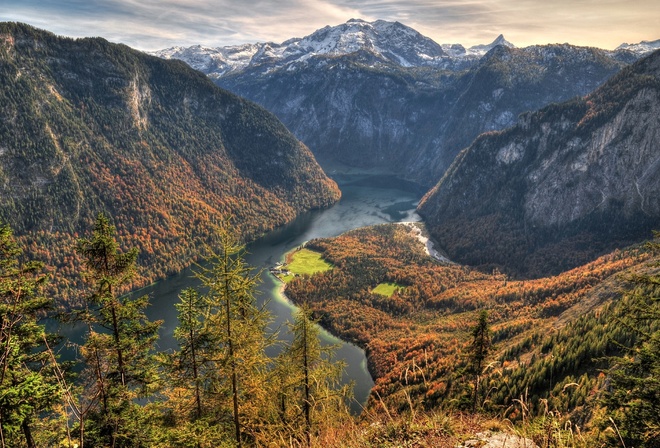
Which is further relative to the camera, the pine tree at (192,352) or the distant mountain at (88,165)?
the distant mountain at (88,165)

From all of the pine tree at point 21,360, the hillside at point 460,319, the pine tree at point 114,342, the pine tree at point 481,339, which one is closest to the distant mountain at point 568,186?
the hillside at point 460,319

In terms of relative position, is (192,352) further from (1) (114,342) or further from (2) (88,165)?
(2) (88,165)

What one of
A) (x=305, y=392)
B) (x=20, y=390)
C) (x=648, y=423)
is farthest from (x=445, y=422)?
(x=305, y=392)

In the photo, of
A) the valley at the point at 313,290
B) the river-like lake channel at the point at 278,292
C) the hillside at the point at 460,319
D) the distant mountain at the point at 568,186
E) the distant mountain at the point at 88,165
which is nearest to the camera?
the valley at the point at 313,290

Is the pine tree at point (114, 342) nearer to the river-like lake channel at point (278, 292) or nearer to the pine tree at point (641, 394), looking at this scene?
the river-like lake channel at point (278, 292)

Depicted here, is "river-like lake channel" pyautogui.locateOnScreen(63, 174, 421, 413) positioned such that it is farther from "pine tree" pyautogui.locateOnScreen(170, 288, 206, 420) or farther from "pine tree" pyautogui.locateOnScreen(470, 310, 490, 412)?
"pine tree" pyautogui.locateOnScreen(470, 310, 490, 412)

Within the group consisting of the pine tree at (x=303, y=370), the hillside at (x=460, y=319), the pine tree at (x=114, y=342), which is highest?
the pine tree at (x=114, y=342)

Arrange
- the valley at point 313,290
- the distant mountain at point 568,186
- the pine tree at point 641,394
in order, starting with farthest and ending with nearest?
the distant mountain at point 568,186, the valley at point 313,290, the pine tree at point 641,394

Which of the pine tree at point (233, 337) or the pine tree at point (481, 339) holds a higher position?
the pine tree at point (233, 337)
